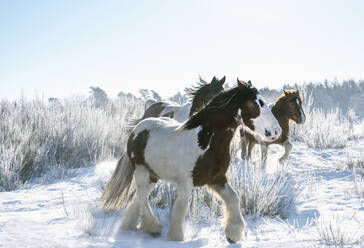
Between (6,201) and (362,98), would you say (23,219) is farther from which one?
(362,98)

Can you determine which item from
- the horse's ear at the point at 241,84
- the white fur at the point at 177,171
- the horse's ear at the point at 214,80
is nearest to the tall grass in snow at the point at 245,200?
the white fur at the point at 177,171

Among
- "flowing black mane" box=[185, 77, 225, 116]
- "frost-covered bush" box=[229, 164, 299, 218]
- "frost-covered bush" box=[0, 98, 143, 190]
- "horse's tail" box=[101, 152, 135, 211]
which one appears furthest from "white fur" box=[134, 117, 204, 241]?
"frost-covered bush" box=[0, 98, 143, 190]

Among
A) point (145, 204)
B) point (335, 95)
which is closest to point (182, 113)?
point (145, 204)

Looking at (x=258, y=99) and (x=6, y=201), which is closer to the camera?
(x=258, y=99)

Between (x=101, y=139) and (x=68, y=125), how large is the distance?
2.22 feet

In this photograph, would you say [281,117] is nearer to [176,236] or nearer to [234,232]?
[234,232]

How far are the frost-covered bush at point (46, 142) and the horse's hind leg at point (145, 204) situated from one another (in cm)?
245

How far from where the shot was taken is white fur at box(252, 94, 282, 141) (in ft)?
7.96

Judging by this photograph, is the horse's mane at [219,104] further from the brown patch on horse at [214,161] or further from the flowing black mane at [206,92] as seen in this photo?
the flowing black mane at [206,92]

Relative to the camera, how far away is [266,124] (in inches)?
96.3

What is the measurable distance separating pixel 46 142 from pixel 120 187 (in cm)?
306

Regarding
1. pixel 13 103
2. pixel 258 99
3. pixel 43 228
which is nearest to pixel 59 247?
pixel 43 228

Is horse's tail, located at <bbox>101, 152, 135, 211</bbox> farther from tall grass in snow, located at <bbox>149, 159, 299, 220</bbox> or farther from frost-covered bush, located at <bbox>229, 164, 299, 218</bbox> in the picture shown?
frost-covered bush, located at <bbox>229, 164, 299, 218</bbox>

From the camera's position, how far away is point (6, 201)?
143 inches
